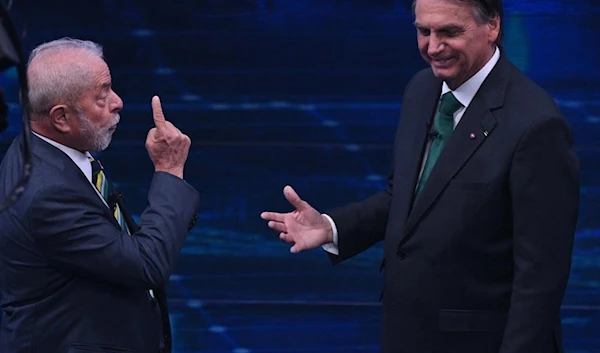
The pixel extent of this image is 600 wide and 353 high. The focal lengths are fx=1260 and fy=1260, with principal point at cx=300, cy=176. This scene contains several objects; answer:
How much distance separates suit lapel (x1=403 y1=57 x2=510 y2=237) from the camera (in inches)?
122

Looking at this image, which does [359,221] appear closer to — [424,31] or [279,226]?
[279,226]

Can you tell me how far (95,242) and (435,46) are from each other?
38.4 inches

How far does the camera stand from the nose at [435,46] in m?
3.14

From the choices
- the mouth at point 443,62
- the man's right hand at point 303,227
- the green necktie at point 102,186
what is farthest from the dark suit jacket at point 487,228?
the green necktie at point 102,186

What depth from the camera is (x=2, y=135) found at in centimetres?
479

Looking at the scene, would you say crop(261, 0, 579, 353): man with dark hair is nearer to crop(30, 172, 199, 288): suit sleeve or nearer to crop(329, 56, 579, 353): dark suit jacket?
crop(329, 56, 579, 353): dark suit jacket

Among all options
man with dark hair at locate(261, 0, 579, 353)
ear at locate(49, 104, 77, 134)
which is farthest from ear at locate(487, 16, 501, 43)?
ear at locate(49, 104, 77, 134)

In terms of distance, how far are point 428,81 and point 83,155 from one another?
0.95 m

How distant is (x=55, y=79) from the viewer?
3.19 meters

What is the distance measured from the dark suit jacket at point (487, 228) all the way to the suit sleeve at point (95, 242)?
60 cm

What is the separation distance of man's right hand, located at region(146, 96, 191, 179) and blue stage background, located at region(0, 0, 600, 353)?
140cm

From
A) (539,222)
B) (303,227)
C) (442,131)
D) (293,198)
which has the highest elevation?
(442,131)

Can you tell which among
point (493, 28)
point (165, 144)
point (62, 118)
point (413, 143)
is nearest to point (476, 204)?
point (413, 143)

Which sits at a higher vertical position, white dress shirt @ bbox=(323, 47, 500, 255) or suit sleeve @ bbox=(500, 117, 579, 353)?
white dress shirt @ bbox=(323, 47, 500, 255)
